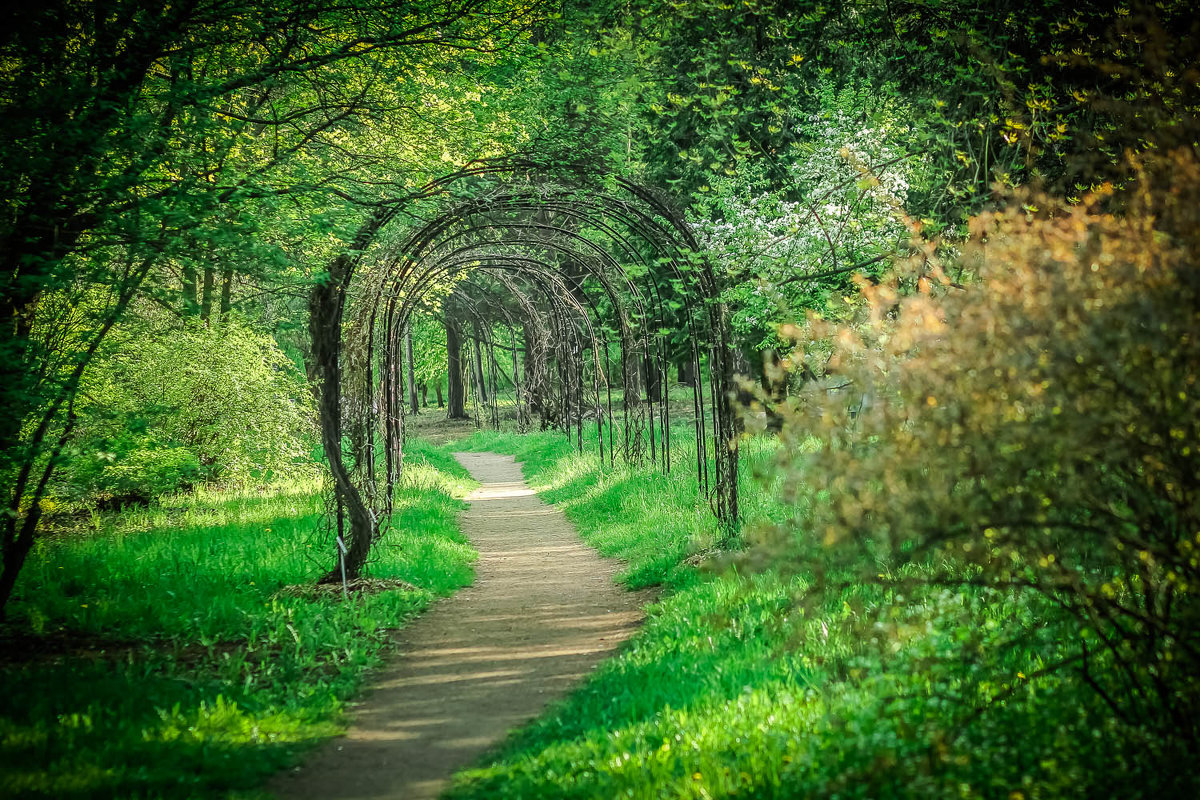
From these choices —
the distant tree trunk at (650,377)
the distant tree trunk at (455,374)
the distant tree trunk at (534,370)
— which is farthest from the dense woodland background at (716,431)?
the distant tree trunk at (455,374)

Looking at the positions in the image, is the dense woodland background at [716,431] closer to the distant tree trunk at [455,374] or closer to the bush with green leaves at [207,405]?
the bush with green leaves at [207,405]

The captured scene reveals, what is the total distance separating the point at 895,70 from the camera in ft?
25.4

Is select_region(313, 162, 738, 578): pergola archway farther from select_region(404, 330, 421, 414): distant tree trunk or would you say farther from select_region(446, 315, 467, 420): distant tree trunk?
select_region(446, 315, 467, 420): distant tree trunk

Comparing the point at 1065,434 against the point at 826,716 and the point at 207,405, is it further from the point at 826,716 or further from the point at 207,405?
the point at 207,405

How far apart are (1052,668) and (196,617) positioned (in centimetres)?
592

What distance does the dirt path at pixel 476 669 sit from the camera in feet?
13.8

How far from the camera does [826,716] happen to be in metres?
3.63

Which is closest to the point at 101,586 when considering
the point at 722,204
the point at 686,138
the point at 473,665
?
the point at 473,665

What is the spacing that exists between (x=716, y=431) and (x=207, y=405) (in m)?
7.47

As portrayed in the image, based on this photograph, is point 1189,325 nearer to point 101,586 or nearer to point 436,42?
point 436,42

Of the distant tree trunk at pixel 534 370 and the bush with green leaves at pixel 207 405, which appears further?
the distant tree trunk at pixel 534 370

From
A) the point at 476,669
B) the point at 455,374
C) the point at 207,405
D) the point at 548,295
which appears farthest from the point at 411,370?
the point at 476,669

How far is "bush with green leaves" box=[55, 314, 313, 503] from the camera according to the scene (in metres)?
10.2

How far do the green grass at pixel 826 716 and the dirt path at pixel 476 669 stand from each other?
1.03 feet
